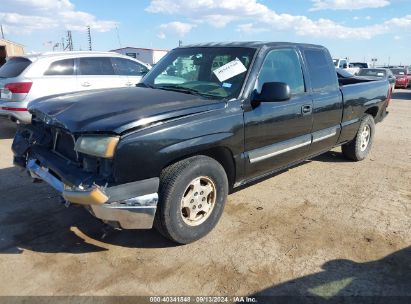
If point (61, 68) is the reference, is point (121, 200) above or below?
below

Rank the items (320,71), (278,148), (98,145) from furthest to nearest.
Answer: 1. (320,71)
2. (278,148)
3. (98,145)

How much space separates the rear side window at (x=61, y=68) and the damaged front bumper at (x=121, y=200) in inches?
210

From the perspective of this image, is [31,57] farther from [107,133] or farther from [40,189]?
[107,133]

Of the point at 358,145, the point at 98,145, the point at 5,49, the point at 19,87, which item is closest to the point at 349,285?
the point at 98,145

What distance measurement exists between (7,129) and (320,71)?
7368 millimetres

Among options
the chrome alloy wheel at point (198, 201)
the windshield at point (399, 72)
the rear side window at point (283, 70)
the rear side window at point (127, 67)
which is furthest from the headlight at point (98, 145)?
the windshield at point (399, 72)

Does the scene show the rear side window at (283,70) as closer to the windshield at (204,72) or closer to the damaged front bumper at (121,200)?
the windshield at (204,72)

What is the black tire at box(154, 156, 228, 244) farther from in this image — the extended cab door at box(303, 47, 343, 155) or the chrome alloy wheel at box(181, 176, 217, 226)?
the extended cab door at box(303, 47, 343, 155)

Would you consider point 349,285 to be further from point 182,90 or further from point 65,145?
point 65,145

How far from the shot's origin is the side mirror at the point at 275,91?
3801 millimetres

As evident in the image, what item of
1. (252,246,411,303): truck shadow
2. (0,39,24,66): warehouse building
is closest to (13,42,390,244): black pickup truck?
(252,246,411,303): truck shadow

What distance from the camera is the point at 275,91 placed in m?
3.81

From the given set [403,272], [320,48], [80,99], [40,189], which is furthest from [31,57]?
[403,272]

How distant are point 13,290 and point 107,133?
1.36 metres
